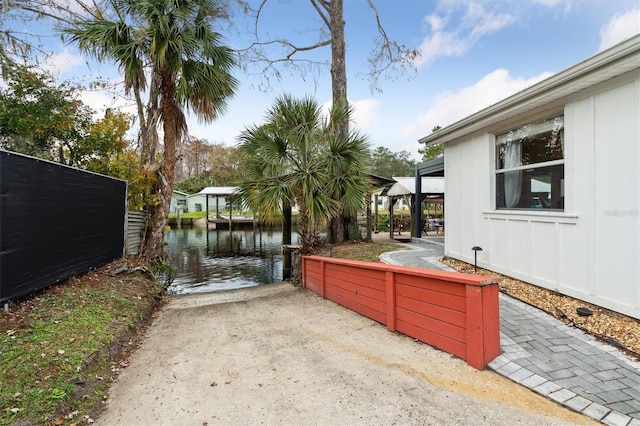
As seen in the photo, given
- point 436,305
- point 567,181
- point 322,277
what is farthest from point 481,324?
point 322,277

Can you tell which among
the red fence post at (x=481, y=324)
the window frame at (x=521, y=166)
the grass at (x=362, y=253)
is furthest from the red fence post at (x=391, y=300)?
the grass at (x=362, y=253)

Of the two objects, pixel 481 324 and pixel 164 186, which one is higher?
pixel 164 186

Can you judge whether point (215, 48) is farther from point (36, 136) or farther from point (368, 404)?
point (368, 404)

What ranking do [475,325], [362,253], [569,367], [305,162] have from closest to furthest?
[569,367]
[475,325]
[305,162]
[362,253]

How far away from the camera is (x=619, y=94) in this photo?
3.19 m

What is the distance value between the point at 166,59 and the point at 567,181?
24.1ft

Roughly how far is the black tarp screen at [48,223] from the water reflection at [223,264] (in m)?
2.92

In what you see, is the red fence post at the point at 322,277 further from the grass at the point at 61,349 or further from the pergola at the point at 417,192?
the pergola at the point at 417,192

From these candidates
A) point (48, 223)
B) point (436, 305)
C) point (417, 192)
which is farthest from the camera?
point (417, 192)

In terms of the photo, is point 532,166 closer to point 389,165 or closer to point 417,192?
point 417,192

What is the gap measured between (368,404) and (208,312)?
3.57 meters

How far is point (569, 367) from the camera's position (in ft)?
8.09

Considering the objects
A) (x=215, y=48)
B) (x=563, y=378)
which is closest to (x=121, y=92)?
(x=215, y=48)

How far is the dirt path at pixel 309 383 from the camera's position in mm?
2051
